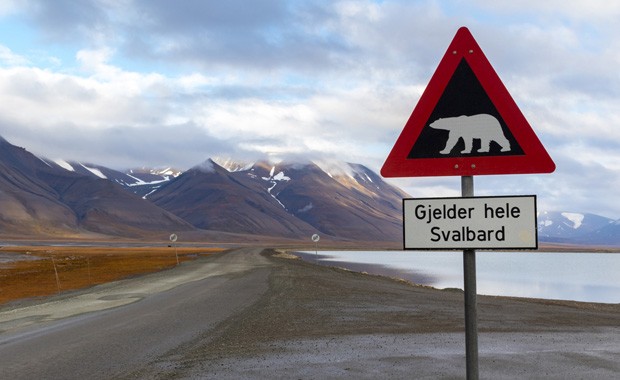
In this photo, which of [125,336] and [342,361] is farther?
[125,336]

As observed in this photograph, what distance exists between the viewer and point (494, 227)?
4441mm

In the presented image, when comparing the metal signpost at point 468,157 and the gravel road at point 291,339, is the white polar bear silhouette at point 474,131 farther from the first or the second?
the gravel road at point 291,339

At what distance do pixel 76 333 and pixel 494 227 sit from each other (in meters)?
12.6

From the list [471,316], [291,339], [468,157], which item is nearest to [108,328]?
[291,339]

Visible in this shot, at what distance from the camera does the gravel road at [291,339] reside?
29.7ft

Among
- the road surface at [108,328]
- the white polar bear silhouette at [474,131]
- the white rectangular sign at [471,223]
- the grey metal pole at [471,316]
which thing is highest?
the white polar bear silhouette at [474,131]

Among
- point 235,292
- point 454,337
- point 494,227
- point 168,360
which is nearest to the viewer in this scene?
point 494,227

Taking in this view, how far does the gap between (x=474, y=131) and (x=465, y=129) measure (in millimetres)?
70

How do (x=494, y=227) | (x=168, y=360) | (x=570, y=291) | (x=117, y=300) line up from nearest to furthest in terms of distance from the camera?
(x=494, y=227) → (x=168, y=360) → (x=117, y=300) → (x=570, y=291)

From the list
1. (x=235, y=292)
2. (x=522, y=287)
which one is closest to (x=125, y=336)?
(x=235, y=292)

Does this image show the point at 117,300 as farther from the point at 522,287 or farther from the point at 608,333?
the point at 522,287

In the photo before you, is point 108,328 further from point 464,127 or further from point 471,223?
point 464,127

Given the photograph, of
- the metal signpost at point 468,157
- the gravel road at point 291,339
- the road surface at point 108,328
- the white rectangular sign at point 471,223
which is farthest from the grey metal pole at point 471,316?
the road surface at point 108,328

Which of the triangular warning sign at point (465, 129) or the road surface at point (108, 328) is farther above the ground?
the triangular warning sign at point (465, 129)
